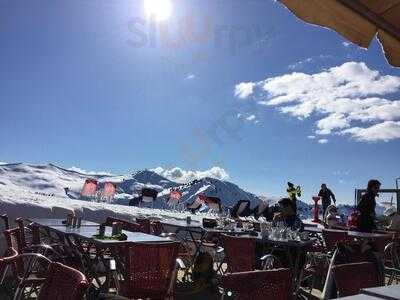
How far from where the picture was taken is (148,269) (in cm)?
388

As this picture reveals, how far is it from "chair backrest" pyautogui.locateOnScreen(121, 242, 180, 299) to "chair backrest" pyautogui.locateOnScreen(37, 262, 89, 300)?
5.83 feet

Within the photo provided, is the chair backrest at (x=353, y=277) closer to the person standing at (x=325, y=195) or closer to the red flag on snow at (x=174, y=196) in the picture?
the person standing at (x=325, y=195)

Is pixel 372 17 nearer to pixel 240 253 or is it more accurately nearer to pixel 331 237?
pixel 240 253

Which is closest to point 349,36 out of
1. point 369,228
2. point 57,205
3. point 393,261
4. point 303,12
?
point 303,12

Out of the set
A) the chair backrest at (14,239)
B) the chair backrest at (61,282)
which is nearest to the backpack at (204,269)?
the chair backrest at (14,239)

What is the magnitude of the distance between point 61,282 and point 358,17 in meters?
2.71

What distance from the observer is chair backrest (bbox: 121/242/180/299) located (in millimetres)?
3807

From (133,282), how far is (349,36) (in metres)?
2.63

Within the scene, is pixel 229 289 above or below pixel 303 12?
below

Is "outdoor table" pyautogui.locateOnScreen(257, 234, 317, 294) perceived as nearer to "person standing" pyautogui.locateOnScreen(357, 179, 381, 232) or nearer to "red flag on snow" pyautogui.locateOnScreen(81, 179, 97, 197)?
"person standing" pyautogui.locateOnScreen(357, 179, 381, 232)

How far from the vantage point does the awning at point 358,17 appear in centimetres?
309

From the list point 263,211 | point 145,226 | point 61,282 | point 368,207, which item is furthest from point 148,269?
point 263,211

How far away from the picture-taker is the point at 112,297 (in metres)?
1.44

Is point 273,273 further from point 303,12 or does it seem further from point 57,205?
point 57,205
